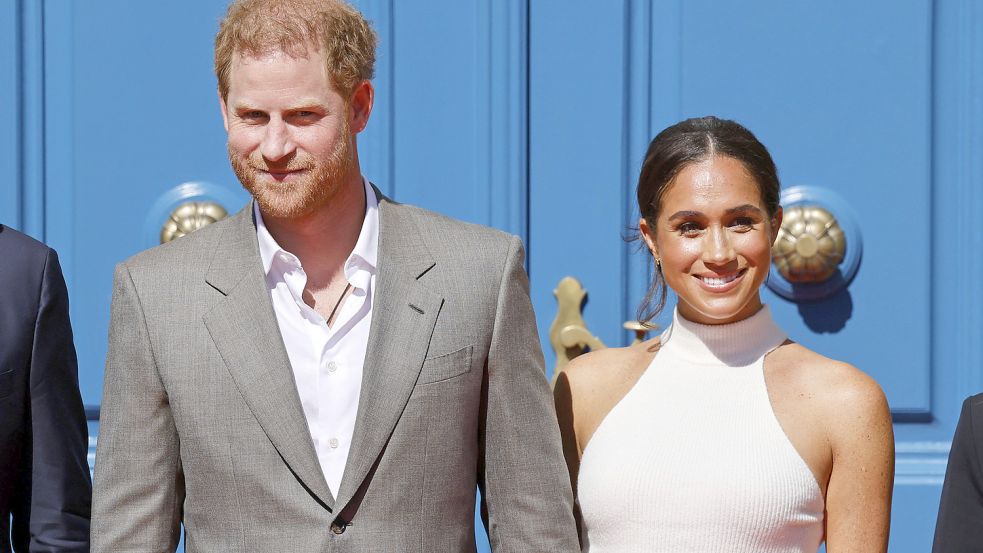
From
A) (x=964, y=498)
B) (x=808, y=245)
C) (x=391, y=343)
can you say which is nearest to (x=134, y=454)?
(x=391, y=343)

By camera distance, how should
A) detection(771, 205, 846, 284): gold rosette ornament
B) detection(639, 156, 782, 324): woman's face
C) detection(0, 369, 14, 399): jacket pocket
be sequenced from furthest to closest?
detection(771, 205, 846, 284): gold rosette ornament
detection(639, 156, 782, 324): woman's face
detection(0, 369, 14, 399): jacket pocket

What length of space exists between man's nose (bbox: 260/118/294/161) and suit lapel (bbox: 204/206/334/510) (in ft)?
0.60

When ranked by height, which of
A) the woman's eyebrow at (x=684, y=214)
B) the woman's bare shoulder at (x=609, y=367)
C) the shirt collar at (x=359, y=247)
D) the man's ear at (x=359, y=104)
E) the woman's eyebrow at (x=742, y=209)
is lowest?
the woman's bare shoulder at (x=609, y=367)

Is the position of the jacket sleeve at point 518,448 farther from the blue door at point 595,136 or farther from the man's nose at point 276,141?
the blue door at point 595,136

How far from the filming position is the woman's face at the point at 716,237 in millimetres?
2174

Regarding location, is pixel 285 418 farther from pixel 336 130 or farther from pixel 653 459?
pixel 653 459

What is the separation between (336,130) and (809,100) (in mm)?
1129

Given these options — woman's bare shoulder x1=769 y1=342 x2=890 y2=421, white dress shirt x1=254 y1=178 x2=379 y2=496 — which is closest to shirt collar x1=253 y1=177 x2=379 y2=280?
white dress shirt x1=254 y1=178 x2=379 y2=496

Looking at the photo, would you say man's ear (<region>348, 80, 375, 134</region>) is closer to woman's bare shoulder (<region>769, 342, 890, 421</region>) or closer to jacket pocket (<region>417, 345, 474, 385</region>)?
jacket pocket (<region>417, 345, 474, 385</region>)

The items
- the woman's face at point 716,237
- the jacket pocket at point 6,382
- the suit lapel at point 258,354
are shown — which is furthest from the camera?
the woman's face at point 716,237

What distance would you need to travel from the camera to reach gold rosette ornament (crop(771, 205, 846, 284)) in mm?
2697

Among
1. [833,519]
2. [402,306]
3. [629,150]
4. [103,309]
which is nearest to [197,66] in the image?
[103,309]

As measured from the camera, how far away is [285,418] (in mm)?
1962

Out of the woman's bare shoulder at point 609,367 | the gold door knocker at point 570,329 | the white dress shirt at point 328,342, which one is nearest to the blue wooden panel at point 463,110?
the gold door knocker at point 570,329
